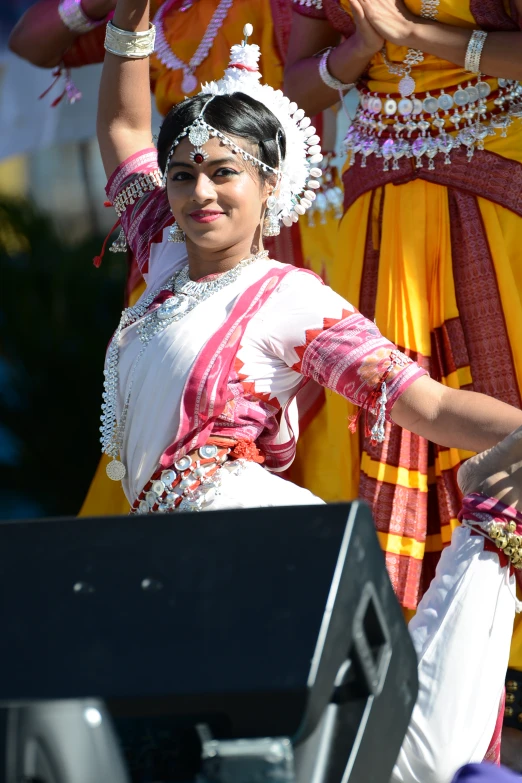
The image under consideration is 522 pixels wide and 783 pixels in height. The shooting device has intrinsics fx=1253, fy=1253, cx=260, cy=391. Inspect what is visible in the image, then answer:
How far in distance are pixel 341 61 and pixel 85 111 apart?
163 centimetres

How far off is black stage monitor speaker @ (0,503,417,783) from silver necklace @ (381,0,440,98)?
166 centimetres

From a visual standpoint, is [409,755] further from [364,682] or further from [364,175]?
[364,175]

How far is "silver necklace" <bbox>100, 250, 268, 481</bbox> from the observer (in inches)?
84.3

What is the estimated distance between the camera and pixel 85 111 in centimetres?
430

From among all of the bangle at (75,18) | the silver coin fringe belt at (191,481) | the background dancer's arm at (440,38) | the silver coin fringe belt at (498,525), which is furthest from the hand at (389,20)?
the silver coin fringe belt at (498,525)

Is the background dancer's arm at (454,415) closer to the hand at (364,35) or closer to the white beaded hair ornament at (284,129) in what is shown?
the white beaded hair ornament at (284,129)

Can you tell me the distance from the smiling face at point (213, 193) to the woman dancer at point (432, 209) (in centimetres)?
79

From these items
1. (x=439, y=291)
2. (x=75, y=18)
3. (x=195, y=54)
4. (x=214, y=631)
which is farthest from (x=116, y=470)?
(x=75, y=18)

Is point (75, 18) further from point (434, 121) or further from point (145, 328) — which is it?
point (145, 328)

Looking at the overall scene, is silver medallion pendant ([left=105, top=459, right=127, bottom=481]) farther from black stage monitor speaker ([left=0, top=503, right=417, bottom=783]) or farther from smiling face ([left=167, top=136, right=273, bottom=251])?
black stage monitor speaker ([left=0, top=503, right=417, bottom=783])

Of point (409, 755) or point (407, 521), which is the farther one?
point (407, 521)

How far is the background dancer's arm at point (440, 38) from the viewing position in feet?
8.84

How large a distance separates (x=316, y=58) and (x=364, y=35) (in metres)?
0.22

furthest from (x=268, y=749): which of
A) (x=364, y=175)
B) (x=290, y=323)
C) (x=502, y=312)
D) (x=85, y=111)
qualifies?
(x=85, y=111)
